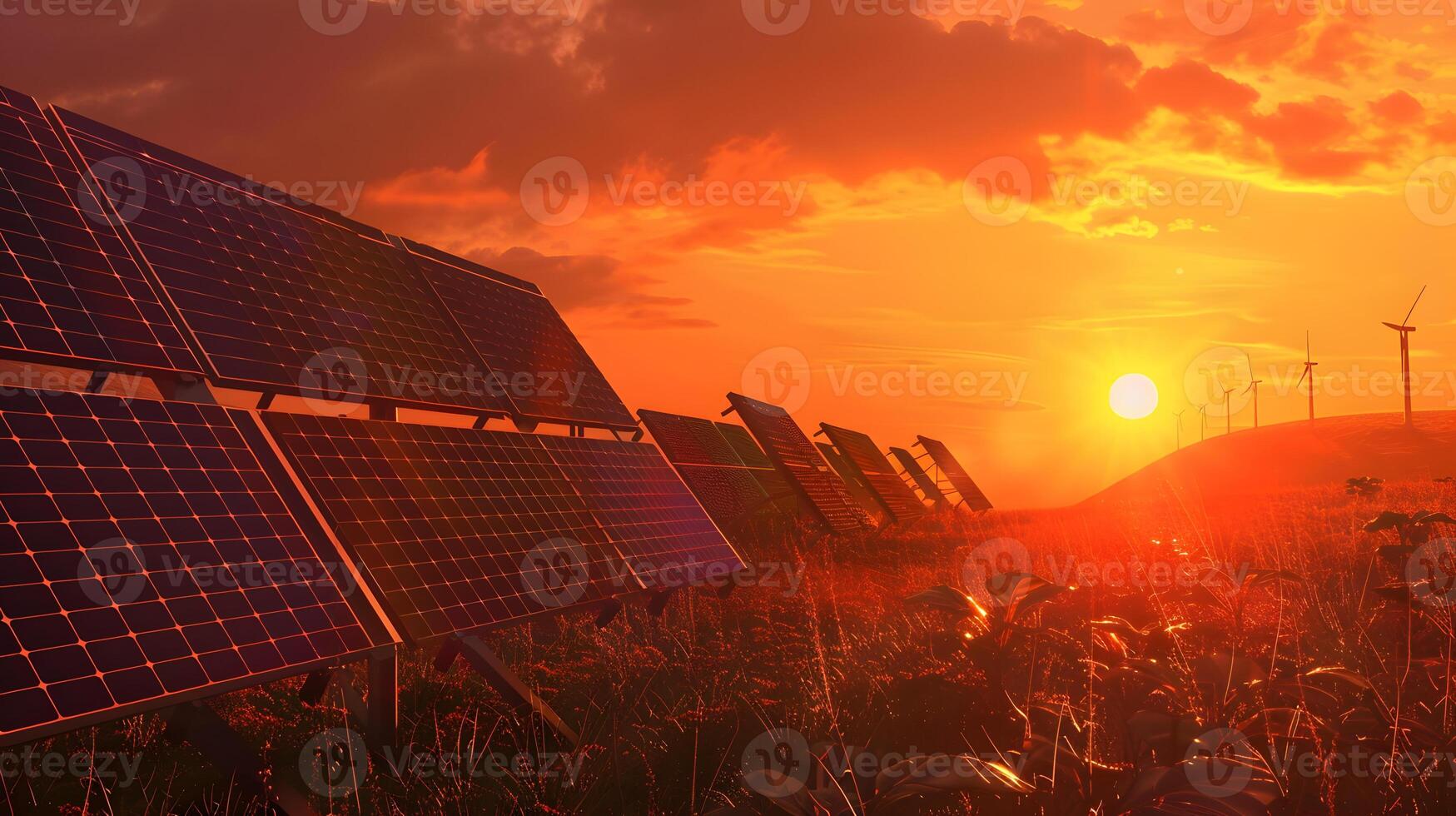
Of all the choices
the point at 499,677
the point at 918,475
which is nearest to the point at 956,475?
the point at 918,475

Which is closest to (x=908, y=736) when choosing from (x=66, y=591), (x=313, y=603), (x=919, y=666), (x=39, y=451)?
(x=919, y=666)

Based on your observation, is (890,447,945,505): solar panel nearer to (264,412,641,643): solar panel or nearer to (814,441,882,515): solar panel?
(814,441,882,515): solar panel

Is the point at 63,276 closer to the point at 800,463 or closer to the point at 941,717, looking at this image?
the point at 941,717

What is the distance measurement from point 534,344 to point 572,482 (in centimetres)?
336

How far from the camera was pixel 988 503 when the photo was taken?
133 feet

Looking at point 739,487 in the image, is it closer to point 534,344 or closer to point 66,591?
point 534,344

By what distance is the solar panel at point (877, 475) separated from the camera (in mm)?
23531

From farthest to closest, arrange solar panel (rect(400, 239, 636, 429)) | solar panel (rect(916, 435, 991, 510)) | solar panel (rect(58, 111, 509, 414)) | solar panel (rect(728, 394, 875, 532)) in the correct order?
solar panel (rect(916, 435, 991, 510)) < solar panel (rect(728, 394, 875, 532)) < solar panel (rect(400, 239, 636, 429)) < solar panel (rect(58, 111, 509, 414))

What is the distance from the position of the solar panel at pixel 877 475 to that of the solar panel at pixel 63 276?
1703 centimetres

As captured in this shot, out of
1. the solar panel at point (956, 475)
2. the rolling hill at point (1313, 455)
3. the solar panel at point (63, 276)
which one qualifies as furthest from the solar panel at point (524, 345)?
the rolling hill at point (1313, 455)

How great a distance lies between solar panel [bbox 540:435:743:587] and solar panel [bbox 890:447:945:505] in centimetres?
2533

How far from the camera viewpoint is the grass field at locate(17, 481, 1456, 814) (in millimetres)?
4895

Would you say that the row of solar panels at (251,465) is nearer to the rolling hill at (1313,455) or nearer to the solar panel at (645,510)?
the solar panel at (645,510)

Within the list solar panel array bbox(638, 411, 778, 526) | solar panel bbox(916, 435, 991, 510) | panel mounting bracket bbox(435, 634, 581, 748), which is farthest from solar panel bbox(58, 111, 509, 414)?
solar panel bbox(916, 435, 991, 510)
